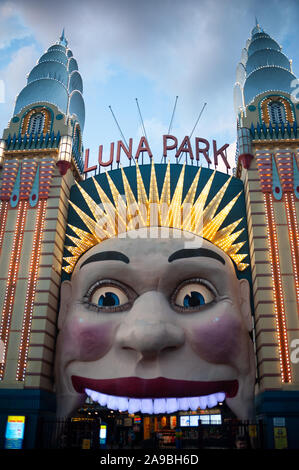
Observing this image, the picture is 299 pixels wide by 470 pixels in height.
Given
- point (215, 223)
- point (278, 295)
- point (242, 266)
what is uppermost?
point (215, 223)

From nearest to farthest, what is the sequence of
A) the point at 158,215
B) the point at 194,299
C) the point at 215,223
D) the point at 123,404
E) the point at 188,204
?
the point at 123,404
the point at 194,299
the point at 158,215
the point at 215,223
the point at 188,204

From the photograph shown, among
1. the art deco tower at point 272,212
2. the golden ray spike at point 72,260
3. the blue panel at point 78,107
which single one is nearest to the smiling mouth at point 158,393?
the art deco tower at point 272,212

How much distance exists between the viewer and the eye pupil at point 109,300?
13.3 metres

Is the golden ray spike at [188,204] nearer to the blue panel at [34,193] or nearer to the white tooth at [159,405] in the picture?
the white tooth at [159,405]

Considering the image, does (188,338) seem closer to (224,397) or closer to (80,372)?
(224,397)

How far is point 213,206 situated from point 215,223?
79cm

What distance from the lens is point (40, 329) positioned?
45.9 ft

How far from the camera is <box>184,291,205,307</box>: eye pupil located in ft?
42.8

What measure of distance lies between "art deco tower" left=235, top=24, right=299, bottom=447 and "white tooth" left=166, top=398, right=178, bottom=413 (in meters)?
2.64

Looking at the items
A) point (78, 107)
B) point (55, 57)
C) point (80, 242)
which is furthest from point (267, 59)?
point (80, 242)

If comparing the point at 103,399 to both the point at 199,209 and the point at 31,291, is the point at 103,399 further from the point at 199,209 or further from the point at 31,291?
the point at 199,209

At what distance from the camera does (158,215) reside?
14.6 m

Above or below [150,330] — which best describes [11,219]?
above

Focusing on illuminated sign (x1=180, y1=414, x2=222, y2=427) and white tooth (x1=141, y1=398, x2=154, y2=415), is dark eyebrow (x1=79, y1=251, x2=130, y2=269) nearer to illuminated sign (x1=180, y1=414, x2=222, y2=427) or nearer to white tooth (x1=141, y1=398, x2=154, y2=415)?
white tooth (x1=141, y1=398, x2=154, y2=415)
